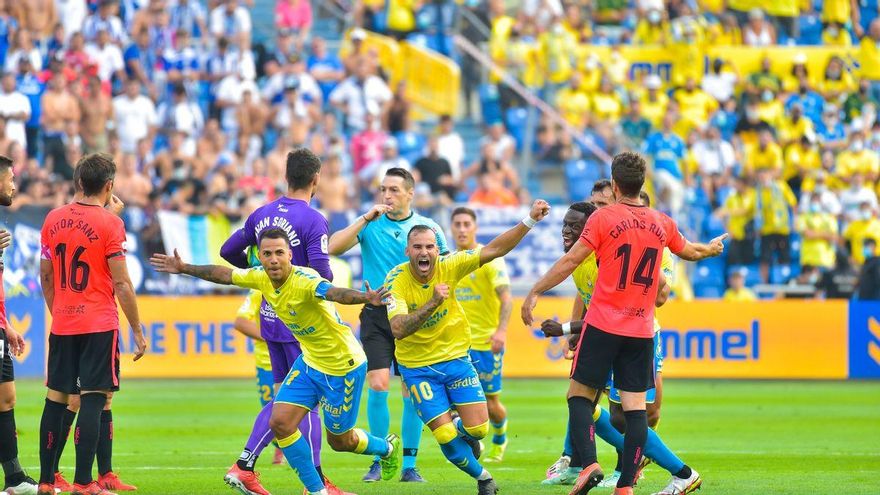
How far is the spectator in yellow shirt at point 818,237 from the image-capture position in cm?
2550

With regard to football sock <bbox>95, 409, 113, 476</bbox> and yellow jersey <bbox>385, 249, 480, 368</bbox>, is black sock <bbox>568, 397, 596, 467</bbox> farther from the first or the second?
football sock <bbox>95, 409, 113, 476</bbox>

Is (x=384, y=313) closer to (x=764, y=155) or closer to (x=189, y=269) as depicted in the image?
(x=189, y=269)

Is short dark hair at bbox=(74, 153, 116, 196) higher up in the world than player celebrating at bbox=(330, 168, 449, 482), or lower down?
higher up

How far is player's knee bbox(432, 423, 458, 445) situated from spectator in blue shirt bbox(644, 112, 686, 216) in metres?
15.5

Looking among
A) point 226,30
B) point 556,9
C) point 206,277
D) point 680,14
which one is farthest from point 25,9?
point 206,277

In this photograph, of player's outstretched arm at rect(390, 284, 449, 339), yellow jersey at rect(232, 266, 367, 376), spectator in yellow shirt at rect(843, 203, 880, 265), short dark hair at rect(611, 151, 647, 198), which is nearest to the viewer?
player's outstretched arm at rect(390, 284, 449, 339)

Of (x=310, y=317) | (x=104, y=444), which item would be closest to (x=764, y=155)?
(x=310, y=317)

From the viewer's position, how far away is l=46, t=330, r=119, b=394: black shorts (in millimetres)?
9961

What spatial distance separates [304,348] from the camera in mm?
10219

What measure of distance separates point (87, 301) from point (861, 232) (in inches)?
743

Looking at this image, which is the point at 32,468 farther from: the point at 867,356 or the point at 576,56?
the point at 576,56

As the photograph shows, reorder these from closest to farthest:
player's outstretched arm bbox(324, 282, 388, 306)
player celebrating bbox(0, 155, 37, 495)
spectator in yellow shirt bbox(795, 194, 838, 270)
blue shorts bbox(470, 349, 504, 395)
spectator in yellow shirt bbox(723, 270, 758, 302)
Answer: player's outstretched arm bbox(324, 282, 388, 306)
player celebrating bbox(0, 155, 37, 495)
blue shorts bbox(470, 349, 504, 395)
spectator in yellow shirt bbox(723, 270, 758, 302)
spectator in yellow shirt bbox(795, 194, 838, 270)

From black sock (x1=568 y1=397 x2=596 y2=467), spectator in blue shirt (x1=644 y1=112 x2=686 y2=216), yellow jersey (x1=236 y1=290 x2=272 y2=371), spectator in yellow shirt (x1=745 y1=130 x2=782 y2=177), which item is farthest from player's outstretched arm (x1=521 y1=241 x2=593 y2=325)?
spectator in yellow shirt (x1=745 y1=130 x2=782 y2=177)

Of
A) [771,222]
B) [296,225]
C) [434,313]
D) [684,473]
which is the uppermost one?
[296,225]
